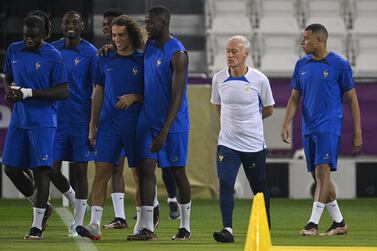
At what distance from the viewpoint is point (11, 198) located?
19.1 meters

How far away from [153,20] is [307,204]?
7782 millimetres

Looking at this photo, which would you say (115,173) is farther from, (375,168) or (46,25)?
(375,168)

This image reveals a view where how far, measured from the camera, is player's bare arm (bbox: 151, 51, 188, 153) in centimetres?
1066

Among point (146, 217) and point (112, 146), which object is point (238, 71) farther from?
point (146, 217)

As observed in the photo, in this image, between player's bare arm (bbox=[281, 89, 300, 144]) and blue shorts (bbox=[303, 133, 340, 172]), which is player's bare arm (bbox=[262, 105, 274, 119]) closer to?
player's bare arm (bbox=[281, 89, 300, 144])

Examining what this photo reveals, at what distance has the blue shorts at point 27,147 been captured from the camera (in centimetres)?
1115

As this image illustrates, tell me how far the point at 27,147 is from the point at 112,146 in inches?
34.0

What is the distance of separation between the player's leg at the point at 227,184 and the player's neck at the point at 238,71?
2.35 feet

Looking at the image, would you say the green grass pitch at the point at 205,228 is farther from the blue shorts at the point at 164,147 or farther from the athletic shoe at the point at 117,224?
the blue shorts at the point at 164,147

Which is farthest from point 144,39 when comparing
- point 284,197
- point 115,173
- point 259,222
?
point 284,197

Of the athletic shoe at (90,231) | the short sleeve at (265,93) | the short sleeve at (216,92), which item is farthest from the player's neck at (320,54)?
the athletic shoe at (90,231)

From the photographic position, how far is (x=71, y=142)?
490 inches

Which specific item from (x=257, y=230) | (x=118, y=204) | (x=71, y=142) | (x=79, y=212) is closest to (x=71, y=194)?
(x=118, y=204)

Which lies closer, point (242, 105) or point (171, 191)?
point (242, 105)
